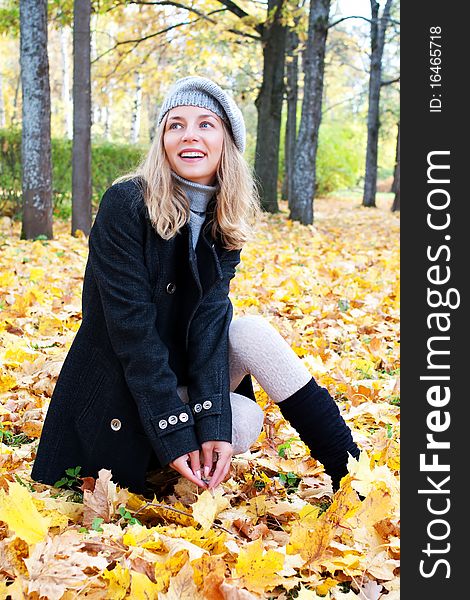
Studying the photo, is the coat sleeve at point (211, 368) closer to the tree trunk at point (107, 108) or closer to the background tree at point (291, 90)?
the tree trunk at point (107, 108)

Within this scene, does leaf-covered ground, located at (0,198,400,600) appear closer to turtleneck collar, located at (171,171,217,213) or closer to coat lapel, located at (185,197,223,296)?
coat lapel, located at (185,197,223,296)

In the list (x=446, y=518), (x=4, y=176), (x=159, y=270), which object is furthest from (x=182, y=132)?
(x=4, y=176)

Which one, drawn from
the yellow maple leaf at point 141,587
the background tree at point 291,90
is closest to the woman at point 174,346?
the yellow maple leaf at point 141,587

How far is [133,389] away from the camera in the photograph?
190cm

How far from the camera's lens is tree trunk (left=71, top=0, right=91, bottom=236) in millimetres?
7832

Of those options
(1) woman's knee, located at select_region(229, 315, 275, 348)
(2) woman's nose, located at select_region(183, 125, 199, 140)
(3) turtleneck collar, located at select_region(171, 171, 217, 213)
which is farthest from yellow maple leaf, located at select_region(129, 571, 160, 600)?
(2) woman's nose, located at select_region(183, 125, 199, 140)

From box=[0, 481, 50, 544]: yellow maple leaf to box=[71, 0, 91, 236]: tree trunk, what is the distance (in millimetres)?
6855

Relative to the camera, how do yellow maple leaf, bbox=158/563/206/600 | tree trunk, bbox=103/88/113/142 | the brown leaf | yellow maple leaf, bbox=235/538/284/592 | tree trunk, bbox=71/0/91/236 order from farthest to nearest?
1. tree trunk, bbox=103/88/113/142
2. tree trunk, bbox=71/0/91/236
3. the brown leaf
4. yellow maple leaf, bbox=235/538/284/592
5. yellow maple leaf, bbox=158/563/206/600

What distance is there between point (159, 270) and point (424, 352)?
0.74m

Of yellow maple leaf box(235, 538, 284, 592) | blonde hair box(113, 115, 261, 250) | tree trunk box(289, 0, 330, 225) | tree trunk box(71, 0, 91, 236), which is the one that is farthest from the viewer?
tree trunk box(289, 0, 330, 225)

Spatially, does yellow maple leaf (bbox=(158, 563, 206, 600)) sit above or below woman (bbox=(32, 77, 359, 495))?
below

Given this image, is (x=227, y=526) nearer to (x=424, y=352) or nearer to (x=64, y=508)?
(x=64, y=508)

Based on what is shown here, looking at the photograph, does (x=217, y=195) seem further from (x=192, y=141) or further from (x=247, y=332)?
(x=247, y=332)
